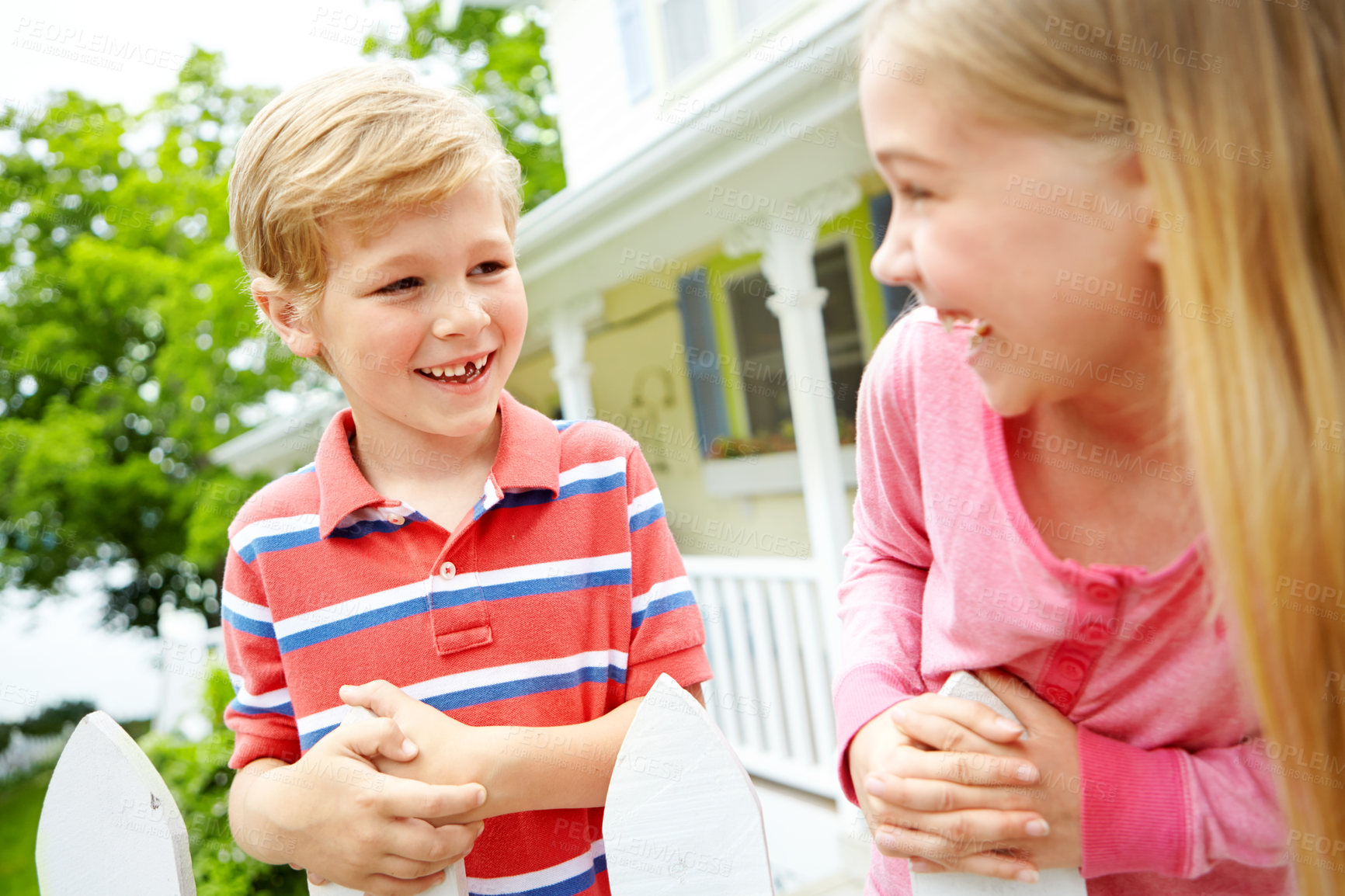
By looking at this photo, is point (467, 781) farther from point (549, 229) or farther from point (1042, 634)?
point (549, 229)

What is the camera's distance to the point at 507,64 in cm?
1494

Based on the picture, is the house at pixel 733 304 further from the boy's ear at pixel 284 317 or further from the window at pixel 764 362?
the boy's ear at pixel 284 317

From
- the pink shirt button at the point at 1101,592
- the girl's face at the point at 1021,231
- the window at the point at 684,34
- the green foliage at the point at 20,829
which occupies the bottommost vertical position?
the green foliage at the point at 20,829

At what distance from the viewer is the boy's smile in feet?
3.65

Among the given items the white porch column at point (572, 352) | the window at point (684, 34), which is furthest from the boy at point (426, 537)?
the window at point (684, 34)

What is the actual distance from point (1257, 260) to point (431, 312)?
0.86 metres

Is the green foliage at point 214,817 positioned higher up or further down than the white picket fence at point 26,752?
higher up

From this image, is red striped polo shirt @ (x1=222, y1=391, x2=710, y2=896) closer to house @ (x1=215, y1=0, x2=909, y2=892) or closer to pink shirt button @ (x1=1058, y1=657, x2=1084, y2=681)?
pink shirt button @ (x1=1058, y1=657, x2=1084, y2=681)

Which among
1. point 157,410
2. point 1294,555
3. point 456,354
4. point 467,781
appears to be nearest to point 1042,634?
point 1294,555

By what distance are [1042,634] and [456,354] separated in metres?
0.74

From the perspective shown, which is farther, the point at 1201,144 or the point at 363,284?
the point at 363,284

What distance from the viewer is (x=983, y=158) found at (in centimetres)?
77

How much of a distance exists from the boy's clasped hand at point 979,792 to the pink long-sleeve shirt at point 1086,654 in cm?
3

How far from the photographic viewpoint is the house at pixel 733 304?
168 inches
